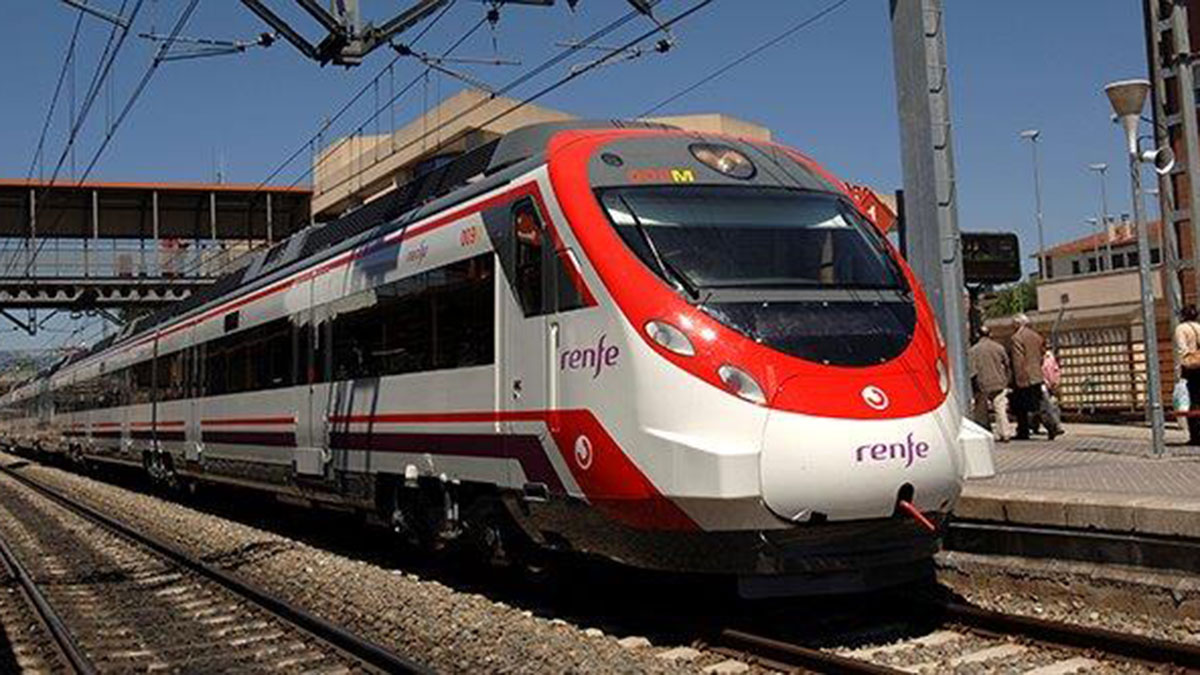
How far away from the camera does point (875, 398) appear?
695 centimetres

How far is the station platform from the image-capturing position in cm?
754

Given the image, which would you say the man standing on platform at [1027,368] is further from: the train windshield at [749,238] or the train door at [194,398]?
the train door at [194,398]

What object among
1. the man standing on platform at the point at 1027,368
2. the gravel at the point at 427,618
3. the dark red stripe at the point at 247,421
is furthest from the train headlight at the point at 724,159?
the man standing on platform at the point at 1027,368

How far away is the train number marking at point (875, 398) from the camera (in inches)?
272

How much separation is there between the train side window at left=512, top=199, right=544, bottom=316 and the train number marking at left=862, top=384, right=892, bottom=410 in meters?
2.14

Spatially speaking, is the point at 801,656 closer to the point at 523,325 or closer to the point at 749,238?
the point at 749,238

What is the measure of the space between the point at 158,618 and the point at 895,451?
5.70 m

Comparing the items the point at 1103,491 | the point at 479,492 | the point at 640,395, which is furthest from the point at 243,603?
the point at 1103,491

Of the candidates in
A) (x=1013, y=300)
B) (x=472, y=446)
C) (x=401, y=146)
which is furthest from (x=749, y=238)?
(x=1013, y=300)

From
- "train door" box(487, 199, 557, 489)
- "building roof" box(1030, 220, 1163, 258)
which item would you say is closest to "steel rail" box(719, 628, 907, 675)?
"train door" box(487, 199, 557, 489)

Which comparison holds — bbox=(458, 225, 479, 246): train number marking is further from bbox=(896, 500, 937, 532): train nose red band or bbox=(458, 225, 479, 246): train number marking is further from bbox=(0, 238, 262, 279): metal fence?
bbox=(0, 238, 262, 279): metal fence

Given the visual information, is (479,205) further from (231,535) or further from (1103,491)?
(231,535)

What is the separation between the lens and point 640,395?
6.99 metres

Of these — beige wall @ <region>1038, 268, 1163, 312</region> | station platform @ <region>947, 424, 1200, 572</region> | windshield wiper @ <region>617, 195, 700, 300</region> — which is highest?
beige wall @ <region>1038, 268, 1163, 312</region>
